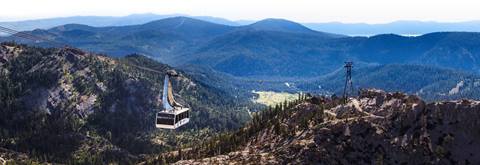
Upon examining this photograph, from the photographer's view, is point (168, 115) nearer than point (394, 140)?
Yes

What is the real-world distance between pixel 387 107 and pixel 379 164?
30.5 meters

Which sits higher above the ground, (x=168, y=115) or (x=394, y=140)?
(x=168, y=115)

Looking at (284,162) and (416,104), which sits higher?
(416,104)

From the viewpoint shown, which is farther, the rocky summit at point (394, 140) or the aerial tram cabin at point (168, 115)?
the rocky summit at point (394, 140)

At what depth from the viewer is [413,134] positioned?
165 meters

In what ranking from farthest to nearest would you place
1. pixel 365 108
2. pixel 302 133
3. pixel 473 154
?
1. pixel 365 108
2. pixel 302 133
3. pixel 473 154

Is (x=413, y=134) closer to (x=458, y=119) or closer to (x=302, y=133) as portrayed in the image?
(x=458, y=119)

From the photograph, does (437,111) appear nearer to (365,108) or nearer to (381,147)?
(381,147)

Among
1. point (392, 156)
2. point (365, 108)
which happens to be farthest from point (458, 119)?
point (365, 108)

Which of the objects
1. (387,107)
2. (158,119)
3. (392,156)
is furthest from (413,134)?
(158,119)

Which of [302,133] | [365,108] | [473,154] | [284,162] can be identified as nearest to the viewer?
[473,154]

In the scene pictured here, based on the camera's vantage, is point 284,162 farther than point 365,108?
No

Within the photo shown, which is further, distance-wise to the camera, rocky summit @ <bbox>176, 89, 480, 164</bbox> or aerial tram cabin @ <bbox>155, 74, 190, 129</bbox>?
rocky summit @ <bbox>176, 89, 480, 164</bbox>

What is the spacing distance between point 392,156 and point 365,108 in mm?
36476
